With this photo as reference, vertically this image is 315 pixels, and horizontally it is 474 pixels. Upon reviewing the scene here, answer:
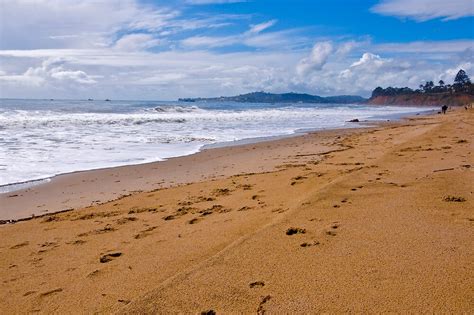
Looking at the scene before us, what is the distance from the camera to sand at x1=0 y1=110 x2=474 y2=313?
2779 mm

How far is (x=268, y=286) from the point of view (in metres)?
2.93

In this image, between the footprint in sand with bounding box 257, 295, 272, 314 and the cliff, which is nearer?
the footprint in sand with bounding box 257, 295, 272, 314

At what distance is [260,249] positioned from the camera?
3.61 metres

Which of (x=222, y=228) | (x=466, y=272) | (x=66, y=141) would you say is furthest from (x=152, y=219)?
(x=66, y=141)

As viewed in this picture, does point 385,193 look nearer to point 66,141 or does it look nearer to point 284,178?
point 284,178

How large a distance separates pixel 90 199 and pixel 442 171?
6.24 m

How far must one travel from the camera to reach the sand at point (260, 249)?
9.12 ft

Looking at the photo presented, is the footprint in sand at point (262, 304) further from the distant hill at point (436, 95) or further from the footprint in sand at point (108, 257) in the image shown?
the distant hill at point (436, 95)

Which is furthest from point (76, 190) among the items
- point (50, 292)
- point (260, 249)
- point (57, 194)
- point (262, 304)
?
point (262, 304)

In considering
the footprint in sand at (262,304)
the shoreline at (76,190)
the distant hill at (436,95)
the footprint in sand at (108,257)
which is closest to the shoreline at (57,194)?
the shoreline at (76,190)

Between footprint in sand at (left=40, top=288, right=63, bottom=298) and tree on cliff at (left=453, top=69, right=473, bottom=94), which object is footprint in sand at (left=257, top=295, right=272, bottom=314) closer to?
footprint in sand at (left=40, top=288, right=63, bottom=298)

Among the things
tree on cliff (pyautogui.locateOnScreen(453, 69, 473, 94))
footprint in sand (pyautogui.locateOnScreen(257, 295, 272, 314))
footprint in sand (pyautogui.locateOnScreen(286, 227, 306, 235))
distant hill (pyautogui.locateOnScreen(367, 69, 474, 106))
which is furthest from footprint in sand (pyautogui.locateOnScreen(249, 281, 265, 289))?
tree on cliff (pyautogui.locateOnScreen(453, 69, 473, 94))

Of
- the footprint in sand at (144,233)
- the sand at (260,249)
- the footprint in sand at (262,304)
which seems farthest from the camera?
the footprint in sand at (144,233)

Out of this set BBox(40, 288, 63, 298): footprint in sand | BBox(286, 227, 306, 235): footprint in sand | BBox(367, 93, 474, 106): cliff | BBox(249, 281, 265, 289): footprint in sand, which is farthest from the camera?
BBox(367, 93, 474, 106): cliff
